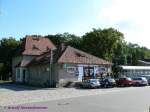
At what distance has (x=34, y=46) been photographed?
57312 mm

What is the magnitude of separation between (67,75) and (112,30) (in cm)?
3029

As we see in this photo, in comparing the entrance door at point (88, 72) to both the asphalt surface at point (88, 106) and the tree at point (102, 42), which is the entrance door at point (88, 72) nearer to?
the asphalt surface at point (88, 106)

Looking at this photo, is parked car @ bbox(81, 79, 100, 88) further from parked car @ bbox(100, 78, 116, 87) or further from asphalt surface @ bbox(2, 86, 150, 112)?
asphalt surface @ bbox(2, 86, 150, 112)

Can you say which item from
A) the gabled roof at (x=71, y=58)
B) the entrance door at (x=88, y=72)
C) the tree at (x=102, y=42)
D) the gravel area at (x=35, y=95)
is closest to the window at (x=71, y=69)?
the gabled roof at (x=71, y=58)

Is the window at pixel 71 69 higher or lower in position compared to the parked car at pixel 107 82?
higher

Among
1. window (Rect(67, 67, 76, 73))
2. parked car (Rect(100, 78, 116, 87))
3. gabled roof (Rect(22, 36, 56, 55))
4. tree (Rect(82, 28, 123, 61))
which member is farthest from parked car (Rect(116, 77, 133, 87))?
tree (Rect(82, 28, 123, 61))

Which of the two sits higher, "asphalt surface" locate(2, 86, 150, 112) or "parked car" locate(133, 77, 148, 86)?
"parked car" locate(133, 77, 148, 86)

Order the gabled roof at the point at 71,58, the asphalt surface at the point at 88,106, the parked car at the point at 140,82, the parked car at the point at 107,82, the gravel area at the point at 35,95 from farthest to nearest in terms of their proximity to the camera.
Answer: the parked car at the point at 140,82 < the gabled roof at the point at 71,58 < the parked car at the point at 107,82 < the gravel area at the point at 35,95 < the asphalt surface at the point at 88,106

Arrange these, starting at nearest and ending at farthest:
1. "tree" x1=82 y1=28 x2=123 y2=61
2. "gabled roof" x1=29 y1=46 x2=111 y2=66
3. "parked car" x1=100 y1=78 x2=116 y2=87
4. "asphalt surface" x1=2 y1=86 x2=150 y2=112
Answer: "asphalt surface" x1=2 y1=86 x2=150 y2=112
"parked car" x1=100 y1=78 x2=116 y2=87
"gabled roof" x1=29 y1=46 x2=111 y2=66
"tree" x1=82 y1=28 x2=123 y2=61

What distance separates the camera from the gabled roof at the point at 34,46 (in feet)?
183

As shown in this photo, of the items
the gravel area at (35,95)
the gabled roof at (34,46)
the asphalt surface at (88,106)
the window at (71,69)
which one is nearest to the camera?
the asphalt surface at (88,106)

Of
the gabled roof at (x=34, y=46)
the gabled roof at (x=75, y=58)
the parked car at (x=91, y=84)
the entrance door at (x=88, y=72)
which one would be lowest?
the parked car at (x=91, y=84)

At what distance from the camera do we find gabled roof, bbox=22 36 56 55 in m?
55.8

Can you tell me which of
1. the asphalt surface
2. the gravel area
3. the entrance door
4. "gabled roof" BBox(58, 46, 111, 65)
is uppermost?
"gabled roof" BBox(58, 46, 111, 65)
